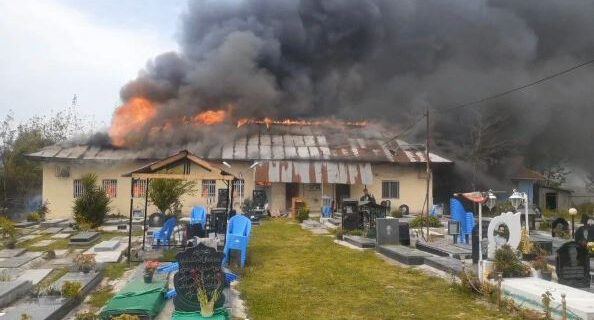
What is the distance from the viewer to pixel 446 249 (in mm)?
13461

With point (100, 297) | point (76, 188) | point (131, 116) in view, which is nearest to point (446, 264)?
point (100, 297)

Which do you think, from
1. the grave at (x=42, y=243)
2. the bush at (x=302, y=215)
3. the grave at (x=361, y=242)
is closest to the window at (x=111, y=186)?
the bush at (x=302, y=215)

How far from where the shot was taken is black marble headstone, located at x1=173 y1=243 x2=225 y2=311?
7.42 meters

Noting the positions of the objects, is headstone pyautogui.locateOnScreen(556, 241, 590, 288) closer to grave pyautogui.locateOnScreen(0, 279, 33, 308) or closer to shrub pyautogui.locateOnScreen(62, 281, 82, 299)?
shrub pyautogui.locateOnScreen(62, 281, 82, 299)

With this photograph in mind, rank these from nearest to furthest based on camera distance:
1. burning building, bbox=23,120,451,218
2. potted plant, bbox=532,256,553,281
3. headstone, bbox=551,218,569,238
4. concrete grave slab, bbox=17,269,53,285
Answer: potted plant, bbox=532,256,553,281, concrete grave slab, bbox=17,269,53,285, headstone, bbox=551,218,569,238, burning building, bbox=23,120,451,218

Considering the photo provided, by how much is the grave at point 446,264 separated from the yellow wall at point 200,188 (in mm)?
17271

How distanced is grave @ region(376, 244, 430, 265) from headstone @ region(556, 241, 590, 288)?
3.37 meters

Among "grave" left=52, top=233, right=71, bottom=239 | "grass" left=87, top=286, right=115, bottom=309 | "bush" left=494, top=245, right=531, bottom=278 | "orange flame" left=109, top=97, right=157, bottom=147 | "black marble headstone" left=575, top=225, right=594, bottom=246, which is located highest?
"orange flame" left=109, top=97, right=157, bottom=147

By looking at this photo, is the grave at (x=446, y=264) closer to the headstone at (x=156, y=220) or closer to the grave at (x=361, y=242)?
the grave at (x=361, y=242)

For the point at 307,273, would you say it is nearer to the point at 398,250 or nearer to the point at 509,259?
the point at 398,250

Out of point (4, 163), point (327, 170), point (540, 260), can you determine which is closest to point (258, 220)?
point (327, 170)

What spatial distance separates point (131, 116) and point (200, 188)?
576cm

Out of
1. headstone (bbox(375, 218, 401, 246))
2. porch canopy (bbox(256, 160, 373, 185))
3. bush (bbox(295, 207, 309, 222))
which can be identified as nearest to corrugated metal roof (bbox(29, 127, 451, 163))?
porch canopy (bbox(256, 160, 373, 185))

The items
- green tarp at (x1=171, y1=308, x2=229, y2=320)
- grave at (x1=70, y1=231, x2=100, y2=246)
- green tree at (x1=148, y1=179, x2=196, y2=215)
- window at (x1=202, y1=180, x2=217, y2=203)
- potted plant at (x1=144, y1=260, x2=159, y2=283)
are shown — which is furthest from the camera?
window at (x1=202, y1=180, x2=217, y2=203)
